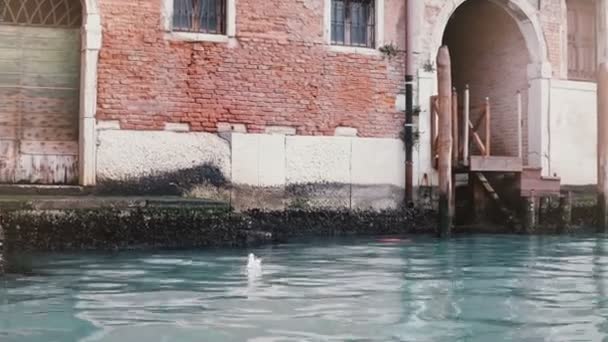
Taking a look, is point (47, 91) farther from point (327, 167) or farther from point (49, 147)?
point (327, 167)

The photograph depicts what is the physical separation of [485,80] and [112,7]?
251 inches

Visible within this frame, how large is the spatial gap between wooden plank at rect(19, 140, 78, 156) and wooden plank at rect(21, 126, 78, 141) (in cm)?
5

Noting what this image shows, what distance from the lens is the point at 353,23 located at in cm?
1229

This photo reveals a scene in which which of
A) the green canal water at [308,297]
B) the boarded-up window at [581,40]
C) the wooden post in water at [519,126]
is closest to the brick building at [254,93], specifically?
the boarded-up window at [581,40]

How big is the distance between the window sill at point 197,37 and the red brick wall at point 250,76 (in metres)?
0.06

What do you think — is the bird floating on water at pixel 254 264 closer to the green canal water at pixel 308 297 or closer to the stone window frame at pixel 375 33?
the green canal water at pixel 308 297

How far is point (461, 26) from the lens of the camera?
14.8m

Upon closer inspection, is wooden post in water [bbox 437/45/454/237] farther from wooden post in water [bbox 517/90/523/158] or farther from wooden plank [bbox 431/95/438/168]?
wooden post in water [bbox 517/90/523/158]

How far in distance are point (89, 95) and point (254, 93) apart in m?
2.12

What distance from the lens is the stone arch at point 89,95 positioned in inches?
416

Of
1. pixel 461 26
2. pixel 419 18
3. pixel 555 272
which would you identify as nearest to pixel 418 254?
pixel 555 272

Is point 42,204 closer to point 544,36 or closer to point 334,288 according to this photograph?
point 334,288

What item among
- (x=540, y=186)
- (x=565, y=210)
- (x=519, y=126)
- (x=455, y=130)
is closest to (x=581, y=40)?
(x=519, y=126)

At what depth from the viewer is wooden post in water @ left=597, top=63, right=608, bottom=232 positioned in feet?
39.9
